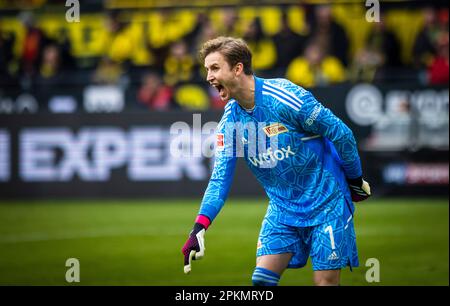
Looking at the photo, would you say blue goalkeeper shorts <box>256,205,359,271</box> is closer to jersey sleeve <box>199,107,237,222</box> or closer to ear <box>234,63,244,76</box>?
jersey sleeve <box>199,107,237,222</box>

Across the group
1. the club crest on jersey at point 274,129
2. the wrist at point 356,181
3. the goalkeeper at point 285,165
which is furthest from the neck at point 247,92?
the wrist at point 356,181

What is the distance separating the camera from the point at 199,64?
17281 millimetres

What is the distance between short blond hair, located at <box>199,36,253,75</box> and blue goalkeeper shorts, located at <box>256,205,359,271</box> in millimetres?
1110

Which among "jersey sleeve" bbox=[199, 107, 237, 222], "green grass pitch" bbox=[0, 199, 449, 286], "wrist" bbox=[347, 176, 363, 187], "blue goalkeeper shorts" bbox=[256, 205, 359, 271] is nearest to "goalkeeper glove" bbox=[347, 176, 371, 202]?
"wrist" bbox=[347, 176, 363, 187]

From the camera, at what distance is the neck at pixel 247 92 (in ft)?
19.0

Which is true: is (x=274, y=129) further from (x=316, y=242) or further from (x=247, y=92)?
(x=316, y=242)

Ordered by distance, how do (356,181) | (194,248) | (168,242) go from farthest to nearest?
(168,242) → (356,181) → (194,248)

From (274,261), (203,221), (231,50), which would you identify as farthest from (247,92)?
(274,261)

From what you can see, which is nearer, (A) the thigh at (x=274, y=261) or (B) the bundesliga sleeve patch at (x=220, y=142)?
(A) the thigh at (x=274, y=261)

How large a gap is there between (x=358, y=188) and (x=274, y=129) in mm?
792

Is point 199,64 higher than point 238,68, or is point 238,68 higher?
point 199,64

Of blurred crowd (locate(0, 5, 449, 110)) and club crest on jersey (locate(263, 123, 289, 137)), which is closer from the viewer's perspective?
club crest on jersey (locate(263, 123, 289, 137))

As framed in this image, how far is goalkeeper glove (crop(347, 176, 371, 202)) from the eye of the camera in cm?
598

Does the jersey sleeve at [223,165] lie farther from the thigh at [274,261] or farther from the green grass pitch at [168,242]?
the green grass pitch at [168,242]
